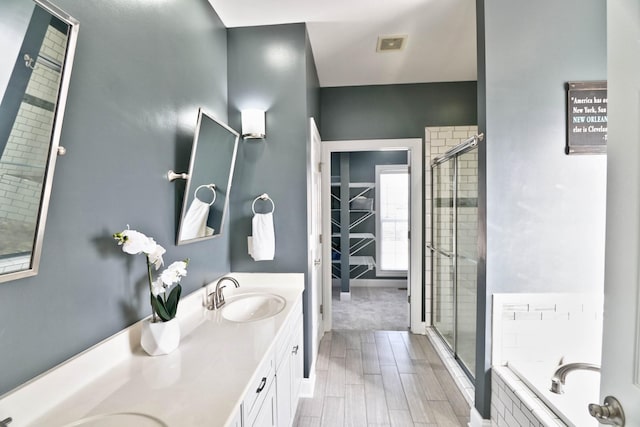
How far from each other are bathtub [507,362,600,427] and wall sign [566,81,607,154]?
50.9 inches

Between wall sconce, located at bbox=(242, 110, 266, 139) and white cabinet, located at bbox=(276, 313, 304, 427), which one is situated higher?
wall sconce, located at bbox=(242, 110, 266, 139)

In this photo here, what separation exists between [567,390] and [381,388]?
3.83 ft

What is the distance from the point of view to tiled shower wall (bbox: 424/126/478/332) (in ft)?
7.48

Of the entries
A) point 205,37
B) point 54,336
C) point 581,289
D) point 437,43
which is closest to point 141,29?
point 205,37

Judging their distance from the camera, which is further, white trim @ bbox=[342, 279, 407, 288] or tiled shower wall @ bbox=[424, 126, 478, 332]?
white trim @ bbox=[342, 279, 407, 288]

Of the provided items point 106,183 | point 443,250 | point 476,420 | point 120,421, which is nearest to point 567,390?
point 476,420

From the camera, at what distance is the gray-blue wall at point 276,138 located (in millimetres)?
2084

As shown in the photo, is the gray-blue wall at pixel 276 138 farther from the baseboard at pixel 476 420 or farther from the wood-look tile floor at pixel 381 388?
the baseboard at pixel 476 420

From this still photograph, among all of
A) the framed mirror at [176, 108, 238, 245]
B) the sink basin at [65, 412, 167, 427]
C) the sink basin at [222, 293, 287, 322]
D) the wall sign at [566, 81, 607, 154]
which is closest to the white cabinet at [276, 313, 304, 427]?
the sink basin at [222, 293, 287, 322]

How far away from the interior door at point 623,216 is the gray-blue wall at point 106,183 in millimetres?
1565

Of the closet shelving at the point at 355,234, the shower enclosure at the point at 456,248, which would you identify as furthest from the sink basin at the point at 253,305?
the closet shelving at the point at 355,234

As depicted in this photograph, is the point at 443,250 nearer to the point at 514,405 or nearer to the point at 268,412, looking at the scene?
the point at 514,405

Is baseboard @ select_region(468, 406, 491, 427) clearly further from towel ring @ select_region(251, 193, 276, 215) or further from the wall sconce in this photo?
the wall sconce

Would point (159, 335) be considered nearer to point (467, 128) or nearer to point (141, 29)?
point (141, 29)
